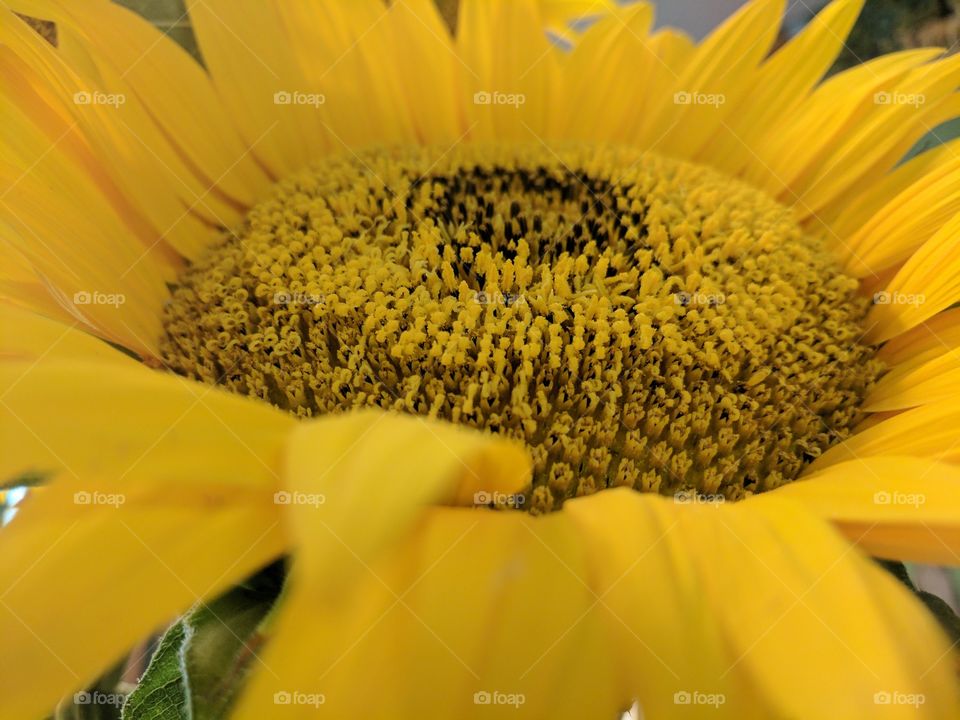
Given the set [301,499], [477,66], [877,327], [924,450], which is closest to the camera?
[301,499]

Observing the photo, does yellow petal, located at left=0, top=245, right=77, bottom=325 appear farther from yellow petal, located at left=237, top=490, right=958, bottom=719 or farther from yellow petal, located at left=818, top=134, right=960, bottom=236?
yellow petal, located at left=818, top=134, right=960, bottom=236

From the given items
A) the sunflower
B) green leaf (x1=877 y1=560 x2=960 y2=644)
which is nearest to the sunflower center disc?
the sunflower

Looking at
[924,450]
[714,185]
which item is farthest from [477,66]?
[924,450]

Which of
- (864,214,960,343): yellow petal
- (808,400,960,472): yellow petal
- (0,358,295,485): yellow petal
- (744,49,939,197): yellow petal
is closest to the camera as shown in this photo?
(0,358,295,485): yellow petal

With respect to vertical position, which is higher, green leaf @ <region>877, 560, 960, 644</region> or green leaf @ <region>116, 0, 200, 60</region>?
green leaf @ <region>116, 0, 200, 60</region>

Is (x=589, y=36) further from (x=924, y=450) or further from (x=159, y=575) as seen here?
(x=159, y=575)

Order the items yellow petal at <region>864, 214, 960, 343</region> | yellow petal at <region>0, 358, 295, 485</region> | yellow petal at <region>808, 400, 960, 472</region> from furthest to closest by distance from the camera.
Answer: yellow petal at <region>864, 214, 960, 343</region> < yellow petal at <region>808, 400, 960, 472</region> < yellow petal at <region>0, 358, 295, 485</region>

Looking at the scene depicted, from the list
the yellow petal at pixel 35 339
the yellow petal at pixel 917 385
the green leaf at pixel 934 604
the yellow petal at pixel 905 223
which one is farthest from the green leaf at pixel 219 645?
the yellow petal at pixel 905 223
